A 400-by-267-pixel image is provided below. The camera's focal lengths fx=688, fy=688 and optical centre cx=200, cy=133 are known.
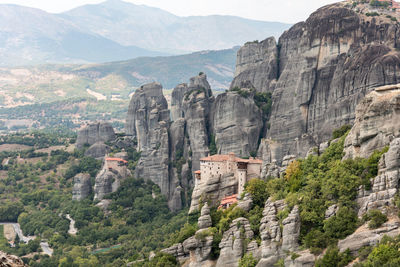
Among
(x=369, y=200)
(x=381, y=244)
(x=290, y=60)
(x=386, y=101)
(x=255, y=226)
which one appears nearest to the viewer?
(x=381, y=244)

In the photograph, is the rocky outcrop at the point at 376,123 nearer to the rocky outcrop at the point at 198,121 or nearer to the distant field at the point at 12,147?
the rocky outcrop at the point at 198,121

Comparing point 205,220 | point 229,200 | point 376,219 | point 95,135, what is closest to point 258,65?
point 95,135

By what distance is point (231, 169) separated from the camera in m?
76.9

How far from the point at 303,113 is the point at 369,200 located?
4765cm

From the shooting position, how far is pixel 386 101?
58.5m

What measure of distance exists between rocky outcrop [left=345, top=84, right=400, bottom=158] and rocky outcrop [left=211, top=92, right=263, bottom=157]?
46366 millimetres

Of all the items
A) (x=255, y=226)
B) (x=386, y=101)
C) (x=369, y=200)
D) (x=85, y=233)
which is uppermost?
(x=386, y=101)

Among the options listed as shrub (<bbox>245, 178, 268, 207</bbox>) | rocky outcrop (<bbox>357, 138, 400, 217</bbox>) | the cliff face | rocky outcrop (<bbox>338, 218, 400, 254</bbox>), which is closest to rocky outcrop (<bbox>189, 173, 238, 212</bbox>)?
shrub (<bbox>245, 178, 268, 207</bbox>)

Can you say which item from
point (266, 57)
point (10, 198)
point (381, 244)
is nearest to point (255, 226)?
point (381, 244)

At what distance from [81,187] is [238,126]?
30370 millimetres

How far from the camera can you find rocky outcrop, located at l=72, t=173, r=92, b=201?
119562 millimetres

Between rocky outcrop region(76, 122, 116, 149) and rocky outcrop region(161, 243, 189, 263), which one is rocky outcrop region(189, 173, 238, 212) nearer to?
rocky outcrop region(161, 243, 189, 263)

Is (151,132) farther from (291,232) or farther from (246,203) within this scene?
(291,232)

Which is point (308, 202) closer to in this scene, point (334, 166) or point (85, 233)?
point (334, 166)
